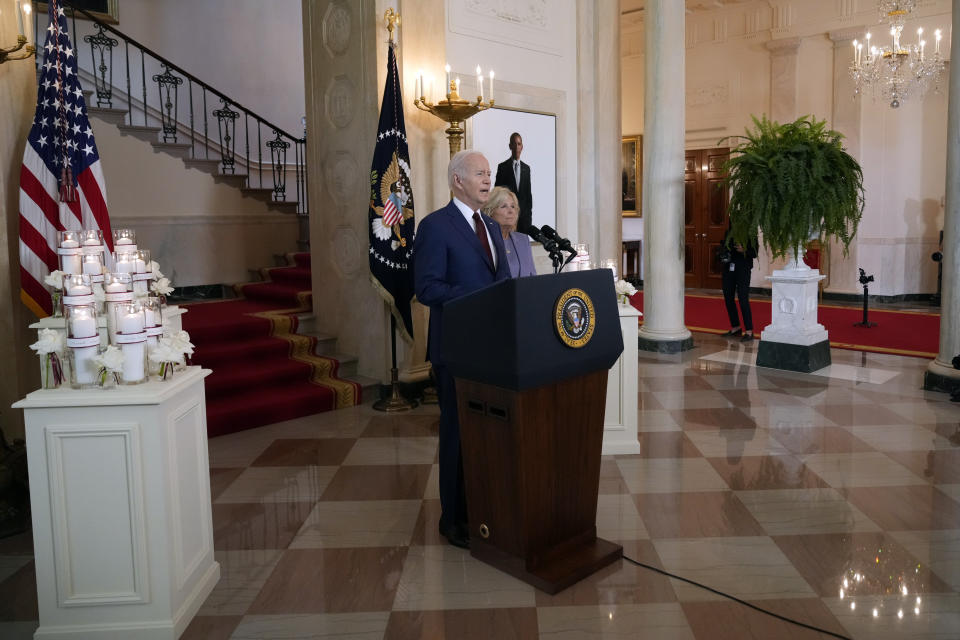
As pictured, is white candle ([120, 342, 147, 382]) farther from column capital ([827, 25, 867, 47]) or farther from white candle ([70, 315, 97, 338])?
column capital ([827, 25, 867, 47])

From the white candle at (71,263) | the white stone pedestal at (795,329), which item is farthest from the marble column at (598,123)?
the white candle at (71,263)

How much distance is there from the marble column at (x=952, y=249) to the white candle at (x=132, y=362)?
235 inches

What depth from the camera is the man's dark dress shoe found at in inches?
136

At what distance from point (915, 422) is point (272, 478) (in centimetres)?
452

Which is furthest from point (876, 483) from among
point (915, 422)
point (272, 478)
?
point (272, 478)

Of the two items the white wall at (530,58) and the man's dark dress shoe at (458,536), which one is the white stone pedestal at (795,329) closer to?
the white wall at (530,58)

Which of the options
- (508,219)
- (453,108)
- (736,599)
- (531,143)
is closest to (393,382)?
(453,108)

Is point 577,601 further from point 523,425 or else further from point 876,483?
point 876,483

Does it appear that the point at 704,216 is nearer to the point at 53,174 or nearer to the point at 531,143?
the point at 531,143

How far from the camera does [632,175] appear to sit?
49.7 ft

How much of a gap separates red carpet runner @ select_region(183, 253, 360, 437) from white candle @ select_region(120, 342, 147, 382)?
2691mm

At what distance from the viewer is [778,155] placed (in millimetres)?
6922

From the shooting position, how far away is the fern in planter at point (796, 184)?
6.88 metres

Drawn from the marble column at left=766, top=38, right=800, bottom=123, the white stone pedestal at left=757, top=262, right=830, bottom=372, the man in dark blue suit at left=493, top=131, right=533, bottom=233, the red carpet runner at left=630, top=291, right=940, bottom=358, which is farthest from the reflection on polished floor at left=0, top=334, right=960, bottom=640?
the marble column at left=766, top=38, right=800, bottom=123
